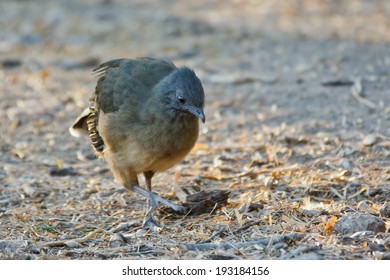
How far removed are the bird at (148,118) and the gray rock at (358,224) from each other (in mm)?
1296

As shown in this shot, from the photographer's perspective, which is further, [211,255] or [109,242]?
[109,242]

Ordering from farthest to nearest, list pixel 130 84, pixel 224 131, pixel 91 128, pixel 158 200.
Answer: pixel 224 131, pixel 91 128, pixel 130 84, pixel 158 200

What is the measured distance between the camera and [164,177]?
24.0ft

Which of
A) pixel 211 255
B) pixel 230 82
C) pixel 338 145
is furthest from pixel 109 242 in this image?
pixel 230 82

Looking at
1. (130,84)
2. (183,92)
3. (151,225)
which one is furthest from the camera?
(130,84)

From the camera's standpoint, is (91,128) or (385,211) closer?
(385,211)

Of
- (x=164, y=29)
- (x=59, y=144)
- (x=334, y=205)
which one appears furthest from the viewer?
(x=164, y=29)

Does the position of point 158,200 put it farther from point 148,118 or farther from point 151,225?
point 148,118

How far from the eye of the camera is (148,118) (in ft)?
20.1

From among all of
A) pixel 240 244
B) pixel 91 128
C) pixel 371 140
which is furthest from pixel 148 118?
pixel 371 140

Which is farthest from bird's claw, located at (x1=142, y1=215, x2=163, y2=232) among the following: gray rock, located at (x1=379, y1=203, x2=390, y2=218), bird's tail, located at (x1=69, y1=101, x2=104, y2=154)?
gray rock, located at (x1=379, y1=203, x2=390, y2=218)

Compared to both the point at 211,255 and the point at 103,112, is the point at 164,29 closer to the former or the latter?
the point at 103,112

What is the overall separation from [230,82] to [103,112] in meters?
3.67

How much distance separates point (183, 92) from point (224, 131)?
251 cm
